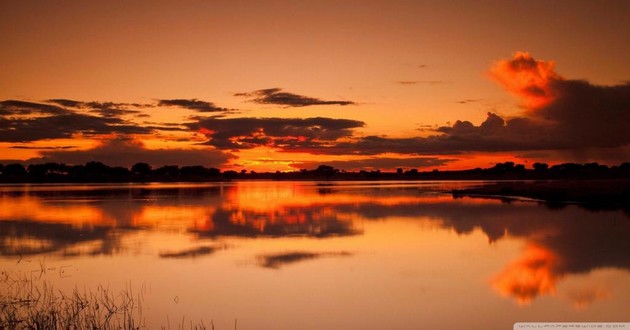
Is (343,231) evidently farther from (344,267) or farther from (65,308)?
(65,308)

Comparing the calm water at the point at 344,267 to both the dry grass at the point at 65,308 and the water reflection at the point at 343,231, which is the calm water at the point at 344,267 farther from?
the dry grass at the point at 65,308

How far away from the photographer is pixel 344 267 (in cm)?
1634

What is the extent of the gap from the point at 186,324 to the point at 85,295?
2781 millimetres

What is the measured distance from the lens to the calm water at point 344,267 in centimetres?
1175

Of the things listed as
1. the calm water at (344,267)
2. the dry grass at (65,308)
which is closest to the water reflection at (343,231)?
the calm water at (344,267)

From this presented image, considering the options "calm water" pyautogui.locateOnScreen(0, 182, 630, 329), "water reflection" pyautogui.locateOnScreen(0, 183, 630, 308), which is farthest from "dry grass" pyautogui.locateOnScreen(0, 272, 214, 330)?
"water reflection" pyautogui.locateOnScreen(0, 183, 630, 308)

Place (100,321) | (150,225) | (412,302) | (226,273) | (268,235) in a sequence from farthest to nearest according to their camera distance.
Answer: (150,225), (268,235), (226,273), (412,302), (100,321)

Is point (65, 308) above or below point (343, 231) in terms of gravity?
below

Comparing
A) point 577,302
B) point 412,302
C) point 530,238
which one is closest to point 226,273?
point 412,302

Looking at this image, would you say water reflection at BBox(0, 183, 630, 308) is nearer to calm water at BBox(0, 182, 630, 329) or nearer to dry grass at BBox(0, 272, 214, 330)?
calm water at BBox(0, 182, 630, 329)

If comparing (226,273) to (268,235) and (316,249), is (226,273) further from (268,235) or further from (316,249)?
(268,235)

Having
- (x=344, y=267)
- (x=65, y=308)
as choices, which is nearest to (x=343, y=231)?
(x=344, y=267)

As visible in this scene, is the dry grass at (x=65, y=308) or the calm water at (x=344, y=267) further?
the calm water at (x=344, y=267)

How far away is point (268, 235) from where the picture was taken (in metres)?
23.8
